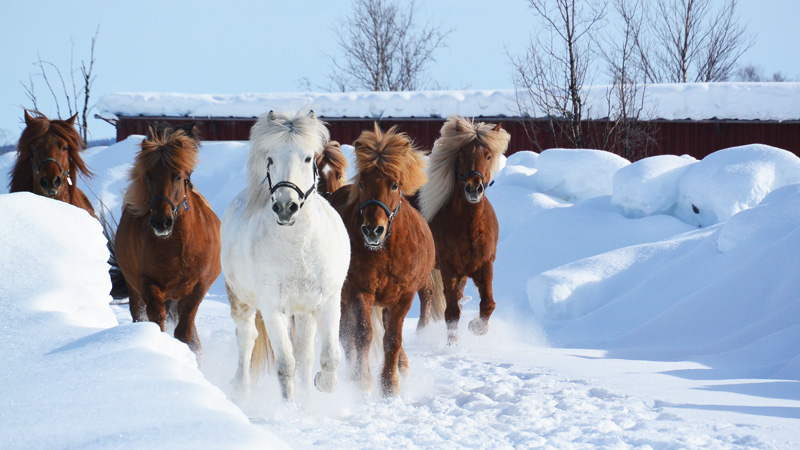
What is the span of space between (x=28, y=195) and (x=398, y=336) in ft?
7.97

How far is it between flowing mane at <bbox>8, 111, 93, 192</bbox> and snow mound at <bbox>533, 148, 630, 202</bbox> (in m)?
9.25

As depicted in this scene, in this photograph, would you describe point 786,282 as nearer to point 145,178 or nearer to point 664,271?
point 664,271

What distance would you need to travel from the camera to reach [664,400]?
4836 millimetres

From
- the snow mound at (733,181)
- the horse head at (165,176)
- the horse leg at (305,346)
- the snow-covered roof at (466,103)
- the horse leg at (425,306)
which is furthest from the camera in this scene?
the snow-covered roof at (466,103)

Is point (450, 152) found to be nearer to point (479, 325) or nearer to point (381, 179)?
point (479, 325)

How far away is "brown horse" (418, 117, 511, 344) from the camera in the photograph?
269 inches

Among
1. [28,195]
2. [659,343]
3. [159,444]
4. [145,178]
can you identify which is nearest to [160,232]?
[145,178]

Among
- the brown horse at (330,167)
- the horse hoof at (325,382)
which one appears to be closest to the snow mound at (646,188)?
the brown horse at (330,167)

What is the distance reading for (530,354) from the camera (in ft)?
22.8

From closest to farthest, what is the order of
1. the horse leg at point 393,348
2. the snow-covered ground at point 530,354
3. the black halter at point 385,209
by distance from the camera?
the snow-covered ground at point 530,354 → the black halter at point 385,209 → the horse leg at point 393,348

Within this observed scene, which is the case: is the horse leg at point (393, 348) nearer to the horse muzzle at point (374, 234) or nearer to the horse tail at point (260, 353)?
the horse muzzle at point (374, 234)

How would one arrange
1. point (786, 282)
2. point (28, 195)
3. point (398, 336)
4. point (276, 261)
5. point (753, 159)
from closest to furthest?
point (276, 261) → point (28, 195) → point (398, 336) → point (786, 282) → point (753, 159)

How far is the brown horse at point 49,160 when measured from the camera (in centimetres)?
702

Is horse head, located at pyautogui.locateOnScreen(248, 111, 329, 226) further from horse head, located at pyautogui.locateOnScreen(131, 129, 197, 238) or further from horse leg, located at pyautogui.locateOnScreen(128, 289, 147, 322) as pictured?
horse leg, located at pyautogui.locateOnScreen(128, 289, 147, 322)
